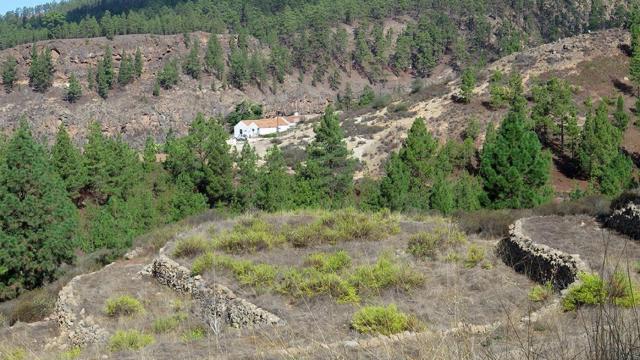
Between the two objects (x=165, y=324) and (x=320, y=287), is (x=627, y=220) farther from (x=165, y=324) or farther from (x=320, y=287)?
(x=165, y=324)

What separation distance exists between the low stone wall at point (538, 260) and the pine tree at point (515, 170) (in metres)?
10.0

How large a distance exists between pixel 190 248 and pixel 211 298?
4.12 meters

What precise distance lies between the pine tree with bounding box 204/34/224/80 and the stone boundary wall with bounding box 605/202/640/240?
3931 inches

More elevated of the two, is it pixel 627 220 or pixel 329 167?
pixel 627 220

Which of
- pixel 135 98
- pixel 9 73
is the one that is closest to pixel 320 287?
pixel 135 98

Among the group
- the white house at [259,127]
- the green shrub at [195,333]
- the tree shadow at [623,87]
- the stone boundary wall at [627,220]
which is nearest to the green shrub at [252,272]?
the green shrub at [195,333]

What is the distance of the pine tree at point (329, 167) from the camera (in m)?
38.6

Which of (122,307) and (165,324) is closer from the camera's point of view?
(165,324)

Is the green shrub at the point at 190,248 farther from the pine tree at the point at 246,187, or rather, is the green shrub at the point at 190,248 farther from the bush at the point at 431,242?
the pine tree at the point at 246,187

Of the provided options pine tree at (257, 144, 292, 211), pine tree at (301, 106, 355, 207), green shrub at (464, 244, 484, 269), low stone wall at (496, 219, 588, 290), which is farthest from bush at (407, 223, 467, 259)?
pine tree at (301, 106, 355, 207)

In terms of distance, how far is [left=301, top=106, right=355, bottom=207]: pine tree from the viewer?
38562 mm

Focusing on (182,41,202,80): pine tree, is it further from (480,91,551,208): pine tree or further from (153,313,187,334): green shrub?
(153,313,187,334): green shrub

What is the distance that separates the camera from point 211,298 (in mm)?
15359

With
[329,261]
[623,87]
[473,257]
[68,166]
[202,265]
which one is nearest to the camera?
[329,261]
